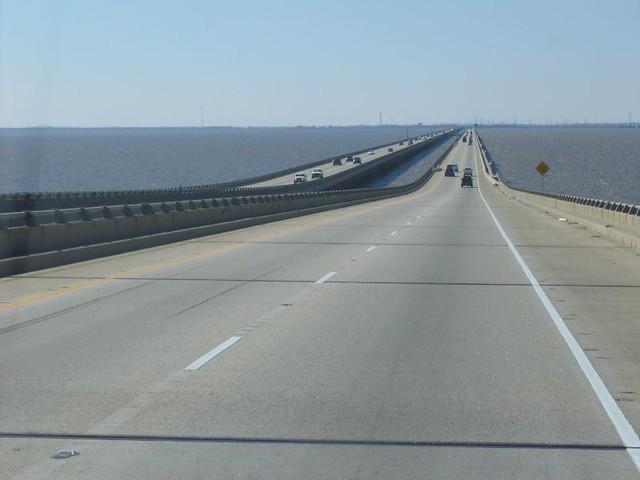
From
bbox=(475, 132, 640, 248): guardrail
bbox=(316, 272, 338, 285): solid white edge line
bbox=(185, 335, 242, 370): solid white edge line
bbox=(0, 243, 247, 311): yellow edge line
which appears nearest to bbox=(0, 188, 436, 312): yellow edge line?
bbox=(0, 243, 247, 311): yellow edge line

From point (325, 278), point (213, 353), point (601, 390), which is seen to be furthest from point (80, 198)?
point (601, 390)

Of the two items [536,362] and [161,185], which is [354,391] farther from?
[161,185]

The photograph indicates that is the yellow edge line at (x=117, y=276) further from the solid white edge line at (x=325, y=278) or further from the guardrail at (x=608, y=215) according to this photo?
the guardrail at (x=608, y=215)

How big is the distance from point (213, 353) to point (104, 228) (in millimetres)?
14134

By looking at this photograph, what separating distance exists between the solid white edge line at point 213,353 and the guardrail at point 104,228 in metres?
8.44

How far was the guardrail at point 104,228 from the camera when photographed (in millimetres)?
20250

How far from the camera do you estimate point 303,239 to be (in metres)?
31.3

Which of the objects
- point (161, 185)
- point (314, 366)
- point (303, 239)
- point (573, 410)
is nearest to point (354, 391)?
point (314, 366)

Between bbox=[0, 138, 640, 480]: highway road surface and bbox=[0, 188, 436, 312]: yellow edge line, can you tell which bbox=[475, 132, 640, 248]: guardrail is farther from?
bbox=[0, 188, 436, 312]: yellow edge line

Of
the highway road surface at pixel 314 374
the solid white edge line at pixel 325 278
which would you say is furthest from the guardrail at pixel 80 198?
the highway road surface at pixel 314 374

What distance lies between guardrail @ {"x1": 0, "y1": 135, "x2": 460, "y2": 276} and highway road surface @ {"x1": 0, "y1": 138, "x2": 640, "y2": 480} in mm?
842

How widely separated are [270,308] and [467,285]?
4758 millimetres

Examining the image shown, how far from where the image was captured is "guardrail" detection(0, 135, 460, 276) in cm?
2025

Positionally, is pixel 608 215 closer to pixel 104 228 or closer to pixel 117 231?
pixel 117 231
